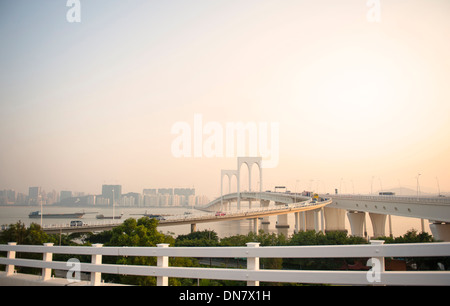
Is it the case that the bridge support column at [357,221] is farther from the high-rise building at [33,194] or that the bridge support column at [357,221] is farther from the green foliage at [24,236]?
the high-rise building at [33,194]

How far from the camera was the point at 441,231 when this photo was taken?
4047cm

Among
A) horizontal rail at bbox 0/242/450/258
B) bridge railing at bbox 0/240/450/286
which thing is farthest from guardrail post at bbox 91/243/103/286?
horizontal rail at bbox 0/242/450/258

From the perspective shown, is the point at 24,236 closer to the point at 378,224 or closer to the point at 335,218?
the point at 378,224

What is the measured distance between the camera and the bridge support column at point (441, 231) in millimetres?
39844

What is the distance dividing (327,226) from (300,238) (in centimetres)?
4410

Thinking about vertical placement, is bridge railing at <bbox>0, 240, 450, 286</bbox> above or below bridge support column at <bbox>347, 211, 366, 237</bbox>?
above

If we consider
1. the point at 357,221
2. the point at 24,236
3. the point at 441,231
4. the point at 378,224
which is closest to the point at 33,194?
the point at 24,236

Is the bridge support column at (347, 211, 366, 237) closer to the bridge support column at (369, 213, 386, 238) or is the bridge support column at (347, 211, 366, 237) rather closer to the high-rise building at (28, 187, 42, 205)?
the bridge support column at (369, 213, 386, 238)

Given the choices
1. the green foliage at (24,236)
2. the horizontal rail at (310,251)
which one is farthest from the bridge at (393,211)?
the horizontal rail at (310,251)

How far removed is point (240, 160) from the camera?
126375 mm

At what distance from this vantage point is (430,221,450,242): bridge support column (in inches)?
1569

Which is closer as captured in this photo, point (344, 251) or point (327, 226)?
point (344, 251)
